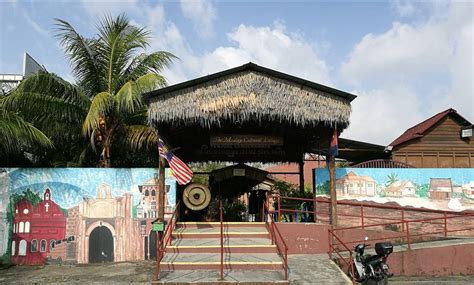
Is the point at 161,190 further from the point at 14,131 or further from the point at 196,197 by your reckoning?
the point at 14,131

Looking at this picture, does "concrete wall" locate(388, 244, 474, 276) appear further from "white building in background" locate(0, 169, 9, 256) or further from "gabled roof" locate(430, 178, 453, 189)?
"white building in background" locate(0, 169, 9, 256)

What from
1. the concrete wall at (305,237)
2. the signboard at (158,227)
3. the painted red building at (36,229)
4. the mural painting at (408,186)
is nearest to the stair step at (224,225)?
the concrete wall at (305,237)

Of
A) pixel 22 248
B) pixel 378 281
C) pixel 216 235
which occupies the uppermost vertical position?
pixel 216 235

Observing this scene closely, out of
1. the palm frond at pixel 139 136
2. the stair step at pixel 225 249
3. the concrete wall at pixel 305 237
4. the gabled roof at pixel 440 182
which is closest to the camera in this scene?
the stair step at pixel 225 249

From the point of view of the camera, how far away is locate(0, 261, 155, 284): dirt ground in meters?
9.20

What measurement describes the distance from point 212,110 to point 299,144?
18.3 ft

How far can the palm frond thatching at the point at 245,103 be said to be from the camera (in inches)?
406

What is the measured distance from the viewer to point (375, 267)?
8219 millimetres

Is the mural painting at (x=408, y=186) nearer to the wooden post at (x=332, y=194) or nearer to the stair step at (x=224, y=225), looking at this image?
the wooden post at (x=332, y=194)

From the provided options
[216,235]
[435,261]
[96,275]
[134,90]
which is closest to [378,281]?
[435,261]

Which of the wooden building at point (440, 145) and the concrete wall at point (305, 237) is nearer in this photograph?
the concrete wall at point (305, 237)

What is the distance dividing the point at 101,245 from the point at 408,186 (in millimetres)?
9466

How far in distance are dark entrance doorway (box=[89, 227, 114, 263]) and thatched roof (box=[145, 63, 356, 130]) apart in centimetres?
366

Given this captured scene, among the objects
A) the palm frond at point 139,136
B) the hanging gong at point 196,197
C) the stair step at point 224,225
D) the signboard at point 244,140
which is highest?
the palm frond at point 139,136
